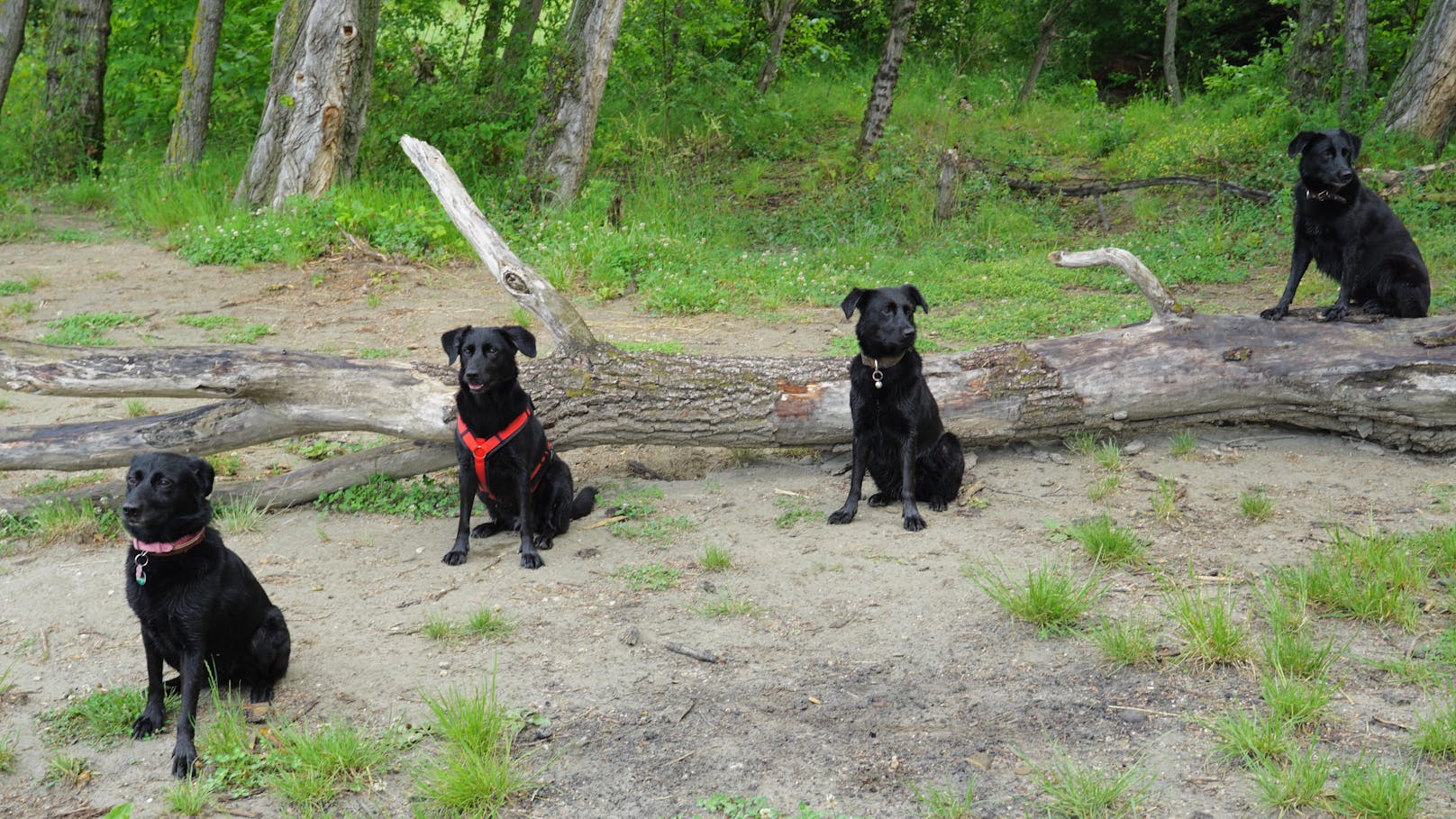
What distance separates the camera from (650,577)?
496 cm

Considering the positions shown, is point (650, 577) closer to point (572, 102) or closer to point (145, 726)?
point (145, 726)

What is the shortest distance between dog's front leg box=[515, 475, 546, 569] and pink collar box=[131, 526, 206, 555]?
1711mm

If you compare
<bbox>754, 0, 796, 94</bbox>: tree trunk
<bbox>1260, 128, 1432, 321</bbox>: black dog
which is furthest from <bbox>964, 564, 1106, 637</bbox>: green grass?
<bbox>754, 0, 796, 94</bbox>: tree trunk

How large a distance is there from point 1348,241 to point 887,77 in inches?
329

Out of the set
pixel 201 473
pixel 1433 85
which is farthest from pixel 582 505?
pixel 1433 85

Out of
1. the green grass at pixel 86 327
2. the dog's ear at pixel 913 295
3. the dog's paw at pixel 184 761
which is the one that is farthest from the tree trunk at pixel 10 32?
the dog's paw at pixel 184 761

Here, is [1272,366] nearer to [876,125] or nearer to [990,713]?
[990,713]

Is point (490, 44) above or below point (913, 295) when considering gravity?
above

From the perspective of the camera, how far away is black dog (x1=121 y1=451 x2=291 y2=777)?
359 cm

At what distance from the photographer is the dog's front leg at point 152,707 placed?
376cm

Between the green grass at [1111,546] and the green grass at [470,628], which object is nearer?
the green grass at [470,628]

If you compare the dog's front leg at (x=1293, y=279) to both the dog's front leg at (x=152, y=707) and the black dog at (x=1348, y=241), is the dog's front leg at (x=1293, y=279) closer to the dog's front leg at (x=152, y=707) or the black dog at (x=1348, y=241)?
the black dog at (x=1348, y=241)

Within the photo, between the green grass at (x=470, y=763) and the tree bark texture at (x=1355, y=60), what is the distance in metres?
12.7

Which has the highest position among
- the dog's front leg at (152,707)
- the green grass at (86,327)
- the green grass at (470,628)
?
the green grass at (86,327)
